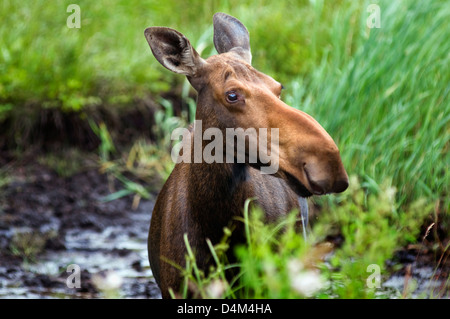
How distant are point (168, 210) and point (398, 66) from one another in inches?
97.3

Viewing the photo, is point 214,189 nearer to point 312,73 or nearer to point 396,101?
point 396,101

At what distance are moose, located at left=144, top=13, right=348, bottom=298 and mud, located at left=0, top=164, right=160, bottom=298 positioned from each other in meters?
1.34

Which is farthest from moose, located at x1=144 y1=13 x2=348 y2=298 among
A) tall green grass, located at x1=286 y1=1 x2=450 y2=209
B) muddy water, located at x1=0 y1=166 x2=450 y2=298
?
tall green grass, located at x1=286 y1=1 x2=450 y2=209

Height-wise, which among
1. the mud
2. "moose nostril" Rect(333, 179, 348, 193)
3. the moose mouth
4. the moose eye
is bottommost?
the mud

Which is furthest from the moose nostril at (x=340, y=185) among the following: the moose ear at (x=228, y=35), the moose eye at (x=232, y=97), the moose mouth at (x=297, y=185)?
the moose ear at (x=228, y=35)

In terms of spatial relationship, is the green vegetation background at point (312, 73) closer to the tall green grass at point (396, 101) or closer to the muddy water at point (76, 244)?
the tall green grass at point (396, 101)

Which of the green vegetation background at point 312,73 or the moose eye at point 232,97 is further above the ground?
the moose eye at point 232,97

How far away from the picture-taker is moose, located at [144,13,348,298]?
2977 millimetres

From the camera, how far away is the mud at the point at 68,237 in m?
5.12

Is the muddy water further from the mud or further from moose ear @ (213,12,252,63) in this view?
moose ear @ (213,12,252,63)

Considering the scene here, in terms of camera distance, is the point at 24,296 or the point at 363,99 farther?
the point at 363,99
